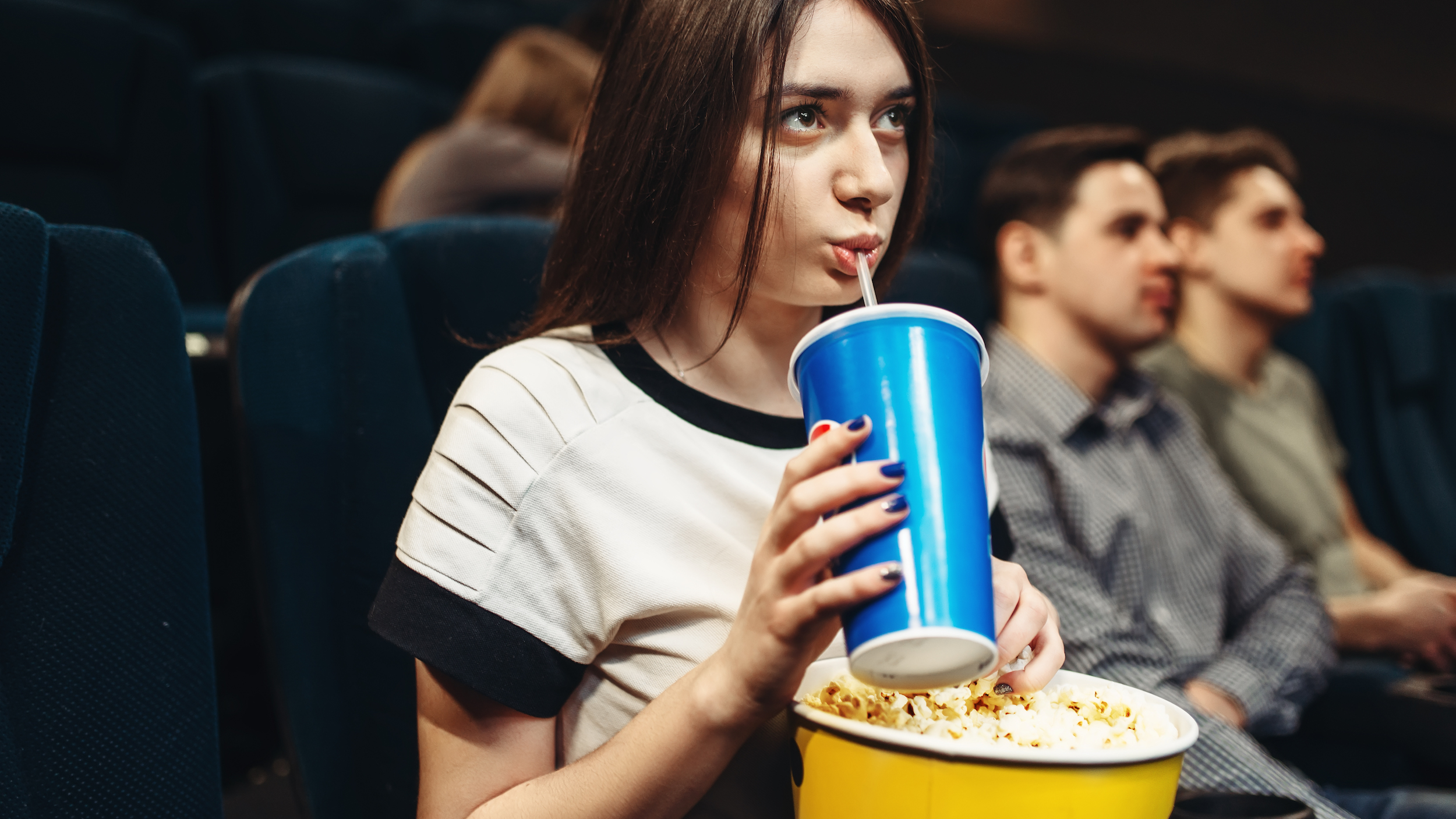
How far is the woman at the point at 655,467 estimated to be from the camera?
0.53 metres

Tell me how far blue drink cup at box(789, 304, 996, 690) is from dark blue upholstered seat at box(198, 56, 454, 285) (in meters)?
1.49

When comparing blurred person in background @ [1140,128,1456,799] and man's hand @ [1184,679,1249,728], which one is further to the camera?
blurred person in background @ [1140,128,1456,799]

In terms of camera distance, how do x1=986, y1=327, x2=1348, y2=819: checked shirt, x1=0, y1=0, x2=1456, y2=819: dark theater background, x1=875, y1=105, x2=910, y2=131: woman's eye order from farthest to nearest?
x1=986, y1=327, x2=1348, y2=819: checked shirt < x1=0, y1=0, x2=1456, y2=819: dark theater background < x1=875, y1=105, x2=910, y2=131: woman's eye

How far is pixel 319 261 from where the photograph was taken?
2.36ft

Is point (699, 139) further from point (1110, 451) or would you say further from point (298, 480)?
point (1110, 451)

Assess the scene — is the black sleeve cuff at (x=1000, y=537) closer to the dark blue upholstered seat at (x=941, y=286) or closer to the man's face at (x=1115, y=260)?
the dark blue upholstered seat at (x=941, y=286)

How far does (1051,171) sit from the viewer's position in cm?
137

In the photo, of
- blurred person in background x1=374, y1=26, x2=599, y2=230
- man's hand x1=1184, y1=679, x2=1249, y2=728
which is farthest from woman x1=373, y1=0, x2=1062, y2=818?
blurred person in background x1=374, y1=26, x2=599, y2=230

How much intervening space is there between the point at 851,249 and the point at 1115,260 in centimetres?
84

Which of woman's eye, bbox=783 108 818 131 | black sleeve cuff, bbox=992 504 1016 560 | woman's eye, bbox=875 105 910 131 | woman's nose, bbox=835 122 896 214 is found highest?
woman's eye, bbox=875 105 910 131

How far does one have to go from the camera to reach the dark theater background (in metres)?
0.71

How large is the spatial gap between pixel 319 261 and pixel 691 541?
0.35 m

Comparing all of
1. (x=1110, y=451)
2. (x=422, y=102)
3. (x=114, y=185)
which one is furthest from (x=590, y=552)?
(x=422, y=102)

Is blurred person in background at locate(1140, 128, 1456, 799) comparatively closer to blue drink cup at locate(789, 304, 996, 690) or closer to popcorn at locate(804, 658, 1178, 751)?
popcorn at locate(804, 658, 1178, 751)
